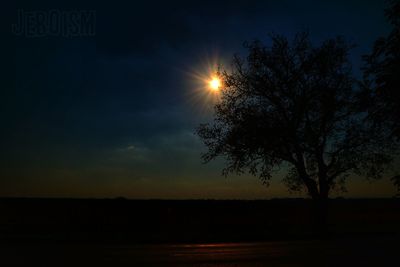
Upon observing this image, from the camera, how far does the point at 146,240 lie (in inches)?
928

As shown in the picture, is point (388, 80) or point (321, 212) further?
point (321, 212)

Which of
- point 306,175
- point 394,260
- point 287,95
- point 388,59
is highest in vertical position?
point 287,95

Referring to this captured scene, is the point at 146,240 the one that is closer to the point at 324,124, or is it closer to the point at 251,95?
the point at 251,95

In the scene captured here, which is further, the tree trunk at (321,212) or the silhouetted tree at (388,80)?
the tree trunk at (321,212)

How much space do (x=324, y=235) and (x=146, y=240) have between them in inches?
433

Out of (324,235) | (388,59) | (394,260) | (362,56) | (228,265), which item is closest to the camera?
(228,265)

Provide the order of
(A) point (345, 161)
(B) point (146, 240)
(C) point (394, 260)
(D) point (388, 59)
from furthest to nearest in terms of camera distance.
A: (A) point (345, 161) < (B) point (146, 240) < (D) point (388, 59) < (C) point (394, 260)

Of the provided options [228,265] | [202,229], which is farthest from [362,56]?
[202,229]

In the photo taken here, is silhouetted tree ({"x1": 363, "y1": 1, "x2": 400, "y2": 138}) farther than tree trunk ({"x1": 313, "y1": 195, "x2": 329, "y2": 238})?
No

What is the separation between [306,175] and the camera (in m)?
30.1

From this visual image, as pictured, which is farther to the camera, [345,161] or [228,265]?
[345,161]

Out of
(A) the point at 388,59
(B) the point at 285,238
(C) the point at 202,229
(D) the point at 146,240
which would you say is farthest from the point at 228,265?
(C) the point at 202,229

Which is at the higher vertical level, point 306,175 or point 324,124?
point 324,124

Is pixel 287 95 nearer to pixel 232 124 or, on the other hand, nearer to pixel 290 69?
pixel 290 69
